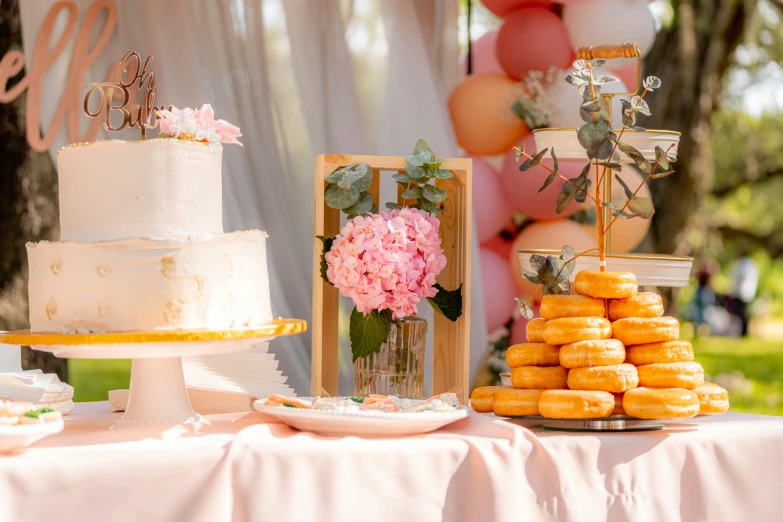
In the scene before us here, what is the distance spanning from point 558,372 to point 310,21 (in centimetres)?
226

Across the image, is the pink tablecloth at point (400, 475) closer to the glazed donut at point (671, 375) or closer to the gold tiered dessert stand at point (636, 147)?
the glazed donut at point (671, 375)

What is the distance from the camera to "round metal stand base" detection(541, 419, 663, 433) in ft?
5.85

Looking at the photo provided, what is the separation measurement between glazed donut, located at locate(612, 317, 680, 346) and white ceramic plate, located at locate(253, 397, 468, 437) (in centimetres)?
35

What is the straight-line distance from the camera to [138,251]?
1.73 metres

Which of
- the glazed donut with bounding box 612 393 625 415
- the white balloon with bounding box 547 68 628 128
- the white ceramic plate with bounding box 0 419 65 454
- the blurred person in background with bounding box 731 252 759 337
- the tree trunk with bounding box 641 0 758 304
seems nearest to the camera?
the white ceramic plate with bounding box 0 419 65 454

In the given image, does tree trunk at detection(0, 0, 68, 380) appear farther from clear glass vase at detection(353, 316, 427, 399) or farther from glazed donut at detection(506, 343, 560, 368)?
glazed donut at detection(506, 343, 560, 368)

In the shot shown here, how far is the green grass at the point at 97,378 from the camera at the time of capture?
772 centimetres

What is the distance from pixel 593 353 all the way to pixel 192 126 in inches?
34.8

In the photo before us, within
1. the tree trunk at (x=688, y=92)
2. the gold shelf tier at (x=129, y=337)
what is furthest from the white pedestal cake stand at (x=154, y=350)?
the tree trunk at (x=688, y=92)

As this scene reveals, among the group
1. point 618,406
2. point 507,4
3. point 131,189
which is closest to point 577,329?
point 618,406

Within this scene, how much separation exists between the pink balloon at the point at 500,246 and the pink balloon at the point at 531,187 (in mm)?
179

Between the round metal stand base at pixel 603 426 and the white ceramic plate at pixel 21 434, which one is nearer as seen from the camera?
the white ceramic plate at pixel 21 434

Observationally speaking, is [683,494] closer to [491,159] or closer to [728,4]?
[491,159]

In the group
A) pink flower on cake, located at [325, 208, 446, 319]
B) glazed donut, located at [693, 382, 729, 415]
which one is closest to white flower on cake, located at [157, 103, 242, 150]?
pink flower on cake, located at [325, 208, 446, 319]
